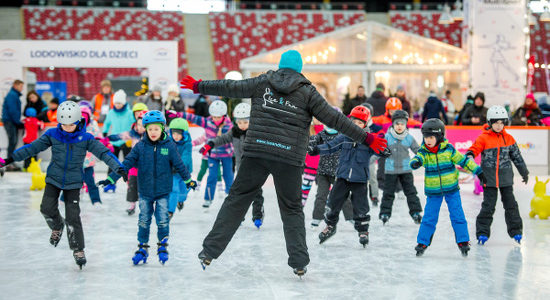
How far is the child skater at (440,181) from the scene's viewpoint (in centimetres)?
570

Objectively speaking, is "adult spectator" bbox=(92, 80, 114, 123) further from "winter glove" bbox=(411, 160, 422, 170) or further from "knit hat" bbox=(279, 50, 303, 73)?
"knit hat" bbox=(279, 50, 303, 73)

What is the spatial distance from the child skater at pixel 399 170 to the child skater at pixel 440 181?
5.09ft

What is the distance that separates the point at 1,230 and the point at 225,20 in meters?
24.0

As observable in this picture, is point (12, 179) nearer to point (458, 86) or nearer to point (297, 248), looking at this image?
point (297, 248)

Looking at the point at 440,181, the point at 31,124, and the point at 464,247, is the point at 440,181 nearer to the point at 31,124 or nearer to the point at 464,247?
the point at 464,247

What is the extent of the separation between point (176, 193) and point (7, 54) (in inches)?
303

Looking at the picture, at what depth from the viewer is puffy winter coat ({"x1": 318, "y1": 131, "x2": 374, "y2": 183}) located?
6.15 meters

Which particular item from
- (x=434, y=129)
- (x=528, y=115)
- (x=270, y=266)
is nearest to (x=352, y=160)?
(x=434, y=129)

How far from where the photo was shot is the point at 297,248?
186 inches

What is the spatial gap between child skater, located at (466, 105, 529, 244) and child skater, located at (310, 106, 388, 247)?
3.19 feet

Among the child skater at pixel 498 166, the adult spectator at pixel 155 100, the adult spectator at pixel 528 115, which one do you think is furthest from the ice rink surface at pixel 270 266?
the adult spectator at pixel 528 115

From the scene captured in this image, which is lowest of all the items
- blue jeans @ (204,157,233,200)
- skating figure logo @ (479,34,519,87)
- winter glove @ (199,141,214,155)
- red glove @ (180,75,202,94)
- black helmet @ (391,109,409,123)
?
blue jeans @ (204,157,233,200)

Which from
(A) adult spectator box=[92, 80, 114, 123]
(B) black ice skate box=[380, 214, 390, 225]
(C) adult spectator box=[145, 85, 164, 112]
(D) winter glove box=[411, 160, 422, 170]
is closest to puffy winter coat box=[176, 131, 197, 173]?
(B) black ice skate box=[380, 214, 390, 225]

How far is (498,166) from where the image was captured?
6207 millimetres
